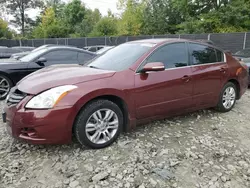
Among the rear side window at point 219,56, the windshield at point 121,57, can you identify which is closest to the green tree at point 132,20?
the rear side window at point 219,56

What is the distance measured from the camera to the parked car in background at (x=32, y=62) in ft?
19.4

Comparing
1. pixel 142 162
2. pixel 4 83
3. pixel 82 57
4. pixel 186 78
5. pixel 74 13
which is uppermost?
pixel 74 13

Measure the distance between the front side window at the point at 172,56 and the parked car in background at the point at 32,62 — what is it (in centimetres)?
254

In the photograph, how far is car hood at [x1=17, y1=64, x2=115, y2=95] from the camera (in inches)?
125

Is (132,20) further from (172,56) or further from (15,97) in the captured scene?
(15,97)

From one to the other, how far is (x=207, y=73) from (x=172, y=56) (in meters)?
0.78

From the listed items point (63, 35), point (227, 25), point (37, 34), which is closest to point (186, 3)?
point (227, 25)

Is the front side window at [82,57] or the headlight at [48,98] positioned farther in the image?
the front side window at [82,57]

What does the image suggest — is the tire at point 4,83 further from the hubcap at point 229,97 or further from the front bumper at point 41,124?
the hubcap at point 229,97

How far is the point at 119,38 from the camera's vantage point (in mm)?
22250

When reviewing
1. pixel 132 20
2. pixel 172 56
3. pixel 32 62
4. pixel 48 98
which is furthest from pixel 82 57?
pixel 132 20

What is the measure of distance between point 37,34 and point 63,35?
5450 millimetres

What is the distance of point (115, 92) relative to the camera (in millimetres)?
3383

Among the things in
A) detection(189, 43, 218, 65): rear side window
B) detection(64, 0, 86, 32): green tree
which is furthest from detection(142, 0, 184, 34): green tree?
detection(189, 43, 218, 65): rear side window
